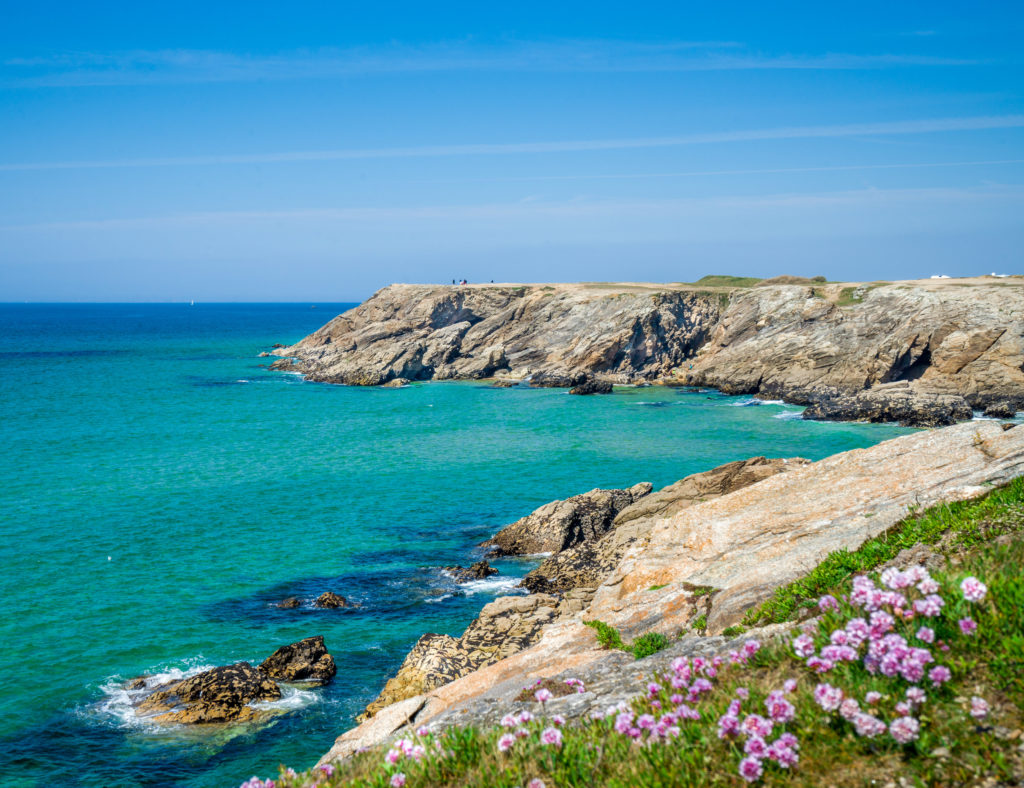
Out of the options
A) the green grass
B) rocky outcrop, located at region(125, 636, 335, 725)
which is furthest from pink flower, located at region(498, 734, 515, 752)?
rocky outcrop, located at region(125, 636, 335, 725)

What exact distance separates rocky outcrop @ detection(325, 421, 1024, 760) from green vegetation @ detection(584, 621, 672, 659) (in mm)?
209

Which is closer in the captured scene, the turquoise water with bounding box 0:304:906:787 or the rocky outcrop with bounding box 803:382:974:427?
the turquoise water with bounding box 0:304:906:787

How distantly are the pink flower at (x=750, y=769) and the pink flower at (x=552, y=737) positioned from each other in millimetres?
1460

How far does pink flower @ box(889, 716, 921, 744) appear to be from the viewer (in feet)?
15.0

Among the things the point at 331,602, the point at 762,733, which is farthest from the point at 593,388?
the point at 762,733

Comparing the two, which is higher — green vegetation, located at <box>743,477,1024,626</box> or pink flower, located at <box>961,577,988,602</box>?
pink flower, located at <box>961,577,988,602</box>

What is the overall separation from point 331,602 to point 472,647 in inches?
316

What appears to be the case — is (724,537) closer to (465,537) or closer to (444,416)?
(465,537)

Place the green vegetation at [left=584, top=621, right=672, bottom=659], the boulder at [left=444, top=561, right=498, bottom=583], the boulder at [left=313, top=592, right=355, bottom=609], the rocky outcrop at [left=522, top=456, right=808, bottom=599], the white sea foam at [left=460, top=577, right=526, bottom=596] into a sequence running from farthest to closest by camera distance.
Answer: the boulder at [left=444, top=561, right=498, bottom=583] < the white sea foam at [left=460, top=577, right=526, bottom=596] < the rocky outcrop at [left=522, top=456, right=808, bottom=599] < the boulder at [left=313, top=592, right=355, bottom=609] < the green vegetation at [left=584, top=621, right=672, bottom=659]

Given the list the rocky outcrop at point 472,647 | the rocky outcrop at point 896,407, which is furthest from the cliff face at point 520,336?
the rocky outcrop at point 472,647

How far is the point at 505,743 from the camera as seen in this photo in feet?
18.8

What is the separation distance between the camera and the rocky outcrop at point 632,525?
25125 millimetres

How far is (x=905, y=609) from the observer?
5676 mm

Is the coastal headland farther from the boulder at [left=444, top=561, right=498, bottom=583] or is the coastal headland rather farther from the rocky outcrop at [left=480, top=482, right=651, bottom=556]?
the boulder at [left=444, top=561, right=498, bottom=583]
